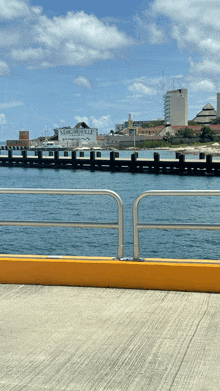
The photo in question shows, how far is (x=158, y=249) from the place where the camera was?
17.8 metres

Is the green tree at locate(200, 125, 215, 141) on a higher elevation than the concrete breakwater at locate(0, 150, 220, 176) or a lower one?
higher

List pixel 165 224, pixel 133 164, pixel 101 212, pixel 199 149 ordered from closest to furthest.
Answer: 1. pixel 165 224
2. pixel 101 212
3. pixel 133 164
4. pixel 199 149

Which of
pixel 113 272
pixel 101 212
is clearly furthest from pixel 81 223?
pixel 101 212

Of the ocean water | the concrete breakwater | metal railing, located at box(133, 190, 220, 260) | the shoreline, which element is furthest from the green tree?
metal railing, located at box(133, 190, 220, 260)

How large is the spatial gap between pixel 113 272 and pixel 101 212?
6307 mm

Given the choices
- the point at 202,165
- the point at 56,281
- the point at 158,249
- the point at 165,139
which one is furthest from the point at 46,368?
the point at 165,139

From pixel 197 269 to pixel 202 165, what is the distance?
201 ft

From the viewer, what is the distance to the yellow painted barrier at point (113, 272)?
5301 mm

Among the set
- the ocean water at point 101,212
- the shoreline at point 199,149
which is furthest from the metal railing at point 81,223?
the shoreline at point 199,149

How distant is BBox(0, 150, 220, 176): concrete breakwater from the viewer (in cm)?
6575

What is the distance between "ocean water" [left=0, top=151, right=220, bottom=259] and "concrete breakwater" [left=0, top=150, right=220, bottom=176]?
1274 mm

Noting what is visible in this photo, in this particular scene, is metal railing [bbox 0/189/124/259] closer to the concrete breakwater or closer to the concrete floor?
the concrete floor

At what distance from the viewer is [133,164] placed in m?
70.6

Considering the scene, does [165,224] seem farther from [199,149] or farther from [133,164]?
[199,149]
